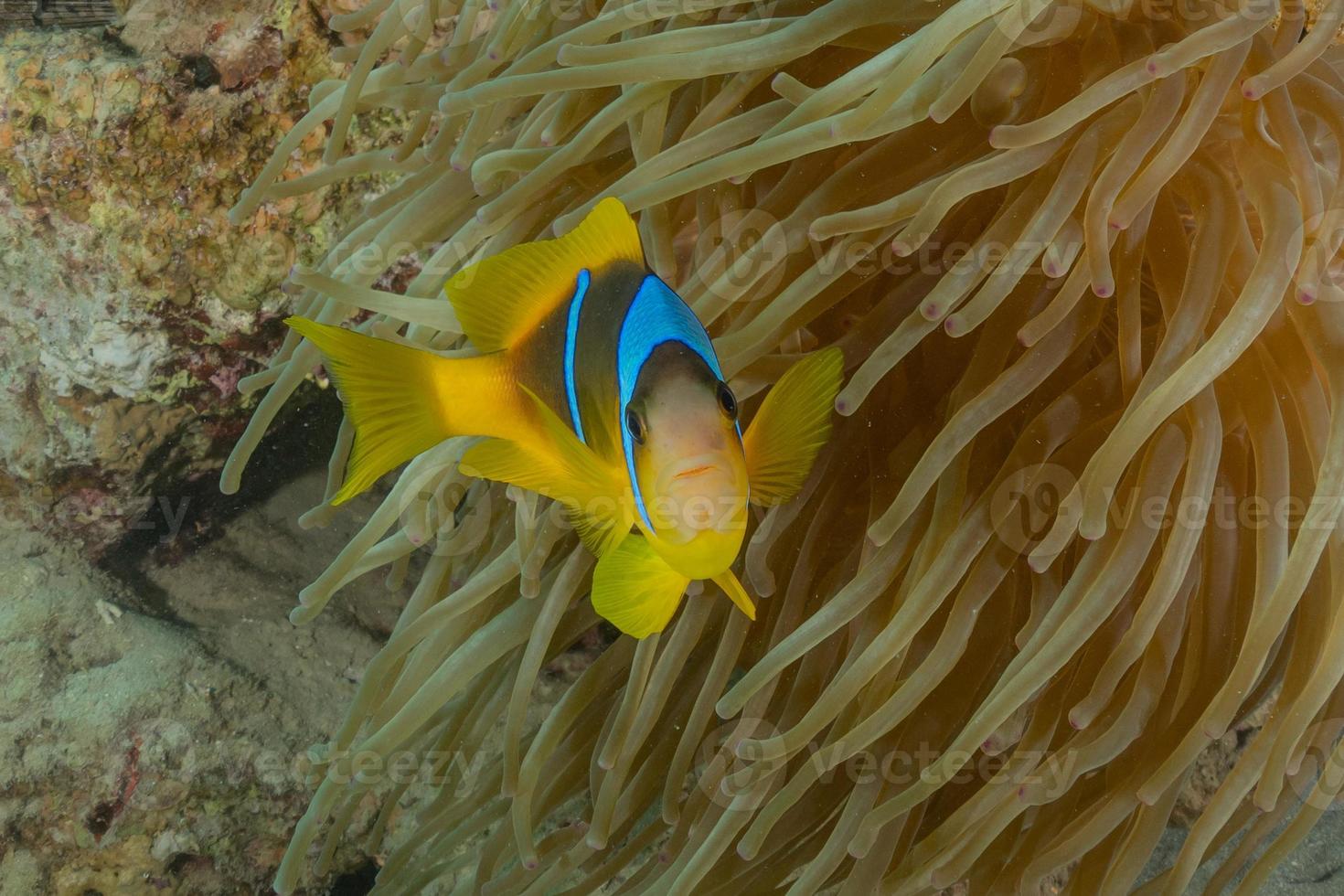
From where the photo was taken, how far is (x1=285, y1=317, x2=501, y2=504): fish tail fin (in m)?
1.06

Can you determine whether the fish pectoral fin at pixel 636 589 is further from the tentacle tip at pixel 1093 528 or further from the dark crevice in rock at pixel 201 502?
the dark crevice in rock at pixel 201 502

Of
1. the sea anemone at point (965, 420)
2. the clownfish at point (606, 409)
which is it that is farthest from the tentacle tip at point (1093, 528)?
the clownfish at point (606, 409)

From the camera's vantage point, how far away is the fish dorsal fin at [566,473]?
2.98 ft

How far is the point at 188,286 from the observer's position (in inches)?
86.0

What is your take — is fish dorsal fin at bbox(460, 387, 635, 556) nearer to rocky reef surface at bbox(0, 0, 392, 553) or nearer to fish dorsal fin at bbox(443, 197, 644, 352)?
fish dorsal fin at bbox(443, 197, 644, 352)

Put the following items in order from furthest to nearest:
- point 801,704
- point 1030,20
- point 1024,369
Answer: point 801,704 → point 1024,369 → point 1030,20

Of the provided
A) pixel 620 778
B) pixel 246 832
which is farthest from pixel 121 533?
pixel 620 778

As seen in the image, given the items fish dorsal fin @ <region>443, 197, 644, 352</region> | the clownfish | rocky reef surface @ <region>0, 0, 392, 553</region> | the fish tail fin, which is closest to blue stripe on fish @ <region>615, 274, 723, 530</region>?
the clownfish

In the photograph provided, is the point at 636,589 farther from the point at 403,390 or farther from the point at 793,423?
the point at 403,390

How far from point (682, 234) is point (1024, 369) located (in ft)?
2.13

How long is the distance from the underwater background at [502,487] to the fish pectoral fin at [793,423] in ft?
0.55

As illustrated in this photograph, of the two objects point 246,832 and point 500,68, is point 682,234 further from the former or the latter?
point 246,832

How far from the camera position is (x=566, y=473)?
40.2 inches

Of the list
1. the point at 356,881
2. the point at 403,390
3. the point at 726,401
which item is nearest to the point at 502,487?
the point at 403,390
